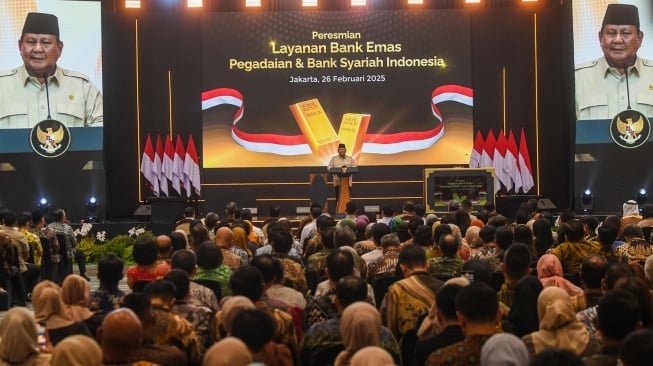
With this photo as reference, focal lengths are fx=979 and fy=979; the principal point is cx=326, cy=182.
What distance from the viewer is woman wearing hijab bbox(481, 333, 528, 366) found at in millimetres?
3572

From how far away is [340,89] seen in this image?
18.6 meters

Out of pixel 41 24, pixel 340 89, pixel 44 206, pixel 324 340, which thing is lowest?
pixel 324 340

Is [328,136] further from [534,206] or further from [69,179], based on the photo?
[534,206]

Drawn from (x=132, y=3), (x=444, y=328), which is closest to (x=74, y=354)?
(x=444, y=328)

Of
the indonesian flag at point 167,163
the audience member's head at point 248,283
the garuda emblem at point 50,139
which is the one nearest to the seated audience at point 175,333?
the audience member's head at point 248,283

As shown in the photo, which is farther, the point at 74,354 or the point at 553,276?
the point at 553,276

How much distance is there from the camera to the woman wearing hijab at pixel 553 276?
231 inches

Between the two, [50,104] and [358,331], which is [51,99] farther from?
[358,331]

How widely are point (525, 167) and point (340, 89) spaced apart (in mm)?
3758

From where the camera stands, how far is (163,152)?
18375mm

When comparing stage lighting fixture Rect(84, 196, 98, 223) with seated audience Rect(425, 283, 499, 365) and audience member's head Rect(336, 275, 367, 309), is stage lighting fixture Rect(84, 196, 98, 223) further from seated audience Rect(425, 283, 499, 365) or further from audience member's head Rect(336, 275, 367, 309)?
seated audience Rect(425, 283, 499, 365)

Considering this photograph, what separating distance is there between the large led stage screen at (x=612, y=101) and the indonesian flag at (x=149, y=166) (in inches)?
305

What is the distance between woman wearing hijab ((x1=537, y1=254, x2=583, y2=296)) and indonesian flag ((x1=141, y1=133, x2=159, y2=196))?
12.9m

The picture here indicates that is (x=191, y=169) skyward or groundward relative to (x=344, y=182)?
skyward
